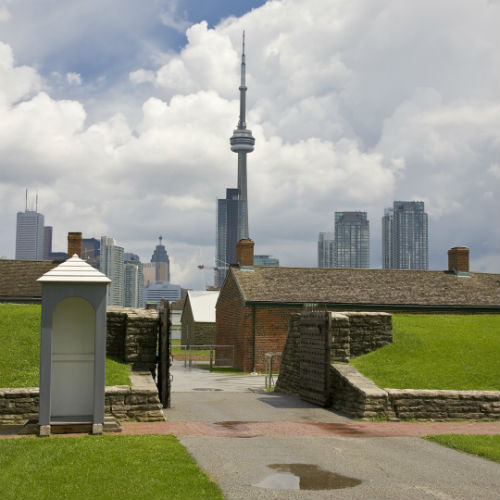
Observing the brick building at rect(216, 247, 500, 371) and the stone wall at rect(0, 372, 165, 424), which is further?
the brick building at rect(216, 247, 500, 371)

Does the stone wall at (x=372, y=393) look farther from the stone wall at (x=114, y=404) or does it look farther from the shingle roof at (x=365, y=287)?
the shingle roof at (x=365, y=287)

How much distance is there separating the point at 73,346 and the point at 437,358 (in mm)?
9699

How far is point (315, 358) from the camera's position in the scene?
1745 cm

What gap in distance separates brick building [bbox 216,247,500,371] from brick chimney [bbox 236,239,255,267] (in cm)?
34

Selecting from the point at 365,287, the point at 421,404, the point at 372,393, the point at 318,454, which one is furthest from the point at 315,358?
the point at 365,287

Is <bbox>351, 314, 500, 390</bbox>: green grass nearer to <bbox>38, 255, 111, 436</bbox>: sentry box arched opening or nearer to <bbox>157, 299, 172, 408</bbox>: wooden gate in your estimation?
<bbox>157, 299, 172, 408</bbox>: wooden gate

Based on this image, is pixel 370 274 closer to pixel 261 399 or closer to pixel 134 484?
pixel 261 399

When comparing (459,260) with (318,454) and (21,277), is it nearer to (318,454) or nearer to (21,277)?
(21,277)

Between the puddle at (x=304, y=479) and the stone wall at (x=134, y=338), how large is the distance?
838cm

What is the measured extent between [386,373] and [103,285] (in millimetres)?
7867

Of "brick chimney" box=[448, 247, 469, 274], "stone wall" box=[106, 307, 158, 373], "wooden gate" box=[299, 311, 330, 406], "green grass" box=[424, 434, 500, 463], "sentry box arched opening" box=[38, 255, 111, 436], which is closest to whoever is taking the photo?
"green grass" box=[424, 434, 500, 463]

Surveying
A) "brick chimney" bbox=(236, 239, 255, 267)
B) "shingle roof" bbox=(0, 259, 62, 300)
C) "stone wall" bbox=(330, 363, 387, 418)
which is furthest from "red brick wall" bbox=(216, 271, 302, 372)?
"stone wall" bbox=(330, 363, 387, 418)

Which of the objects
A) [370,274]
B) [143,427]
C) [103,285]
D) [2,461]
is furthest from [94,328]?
[370,274]

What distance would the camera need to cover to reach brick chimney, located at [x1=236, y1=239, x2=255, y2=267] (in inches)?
1483
